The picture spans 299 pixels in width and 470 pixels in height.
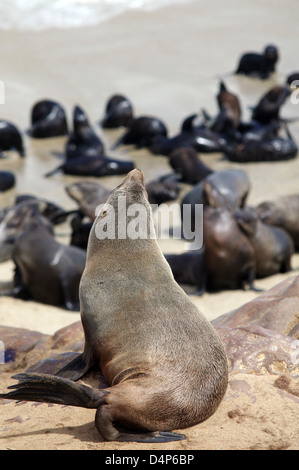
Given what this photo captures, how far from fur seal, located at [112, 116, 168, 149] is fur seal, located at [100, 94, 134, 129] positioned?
646mm

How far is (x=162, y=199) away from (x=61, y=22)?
12.4 meters

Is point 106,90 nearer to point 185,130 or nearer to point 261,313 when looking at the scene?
point 185,130

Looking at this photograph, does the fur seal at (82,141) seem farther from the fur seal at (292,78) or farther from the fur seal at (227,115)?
the fur seal at (292,78)

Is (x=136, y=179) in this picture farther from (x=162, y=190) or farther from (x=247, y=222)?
(x=162, y=190)

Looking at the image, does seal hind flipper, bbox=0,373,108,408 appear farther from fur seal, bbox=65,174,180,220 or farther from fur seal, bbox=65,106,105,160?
fur seal, bbox=65,106,105,160

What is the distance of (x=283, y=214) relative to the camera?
32.4ft

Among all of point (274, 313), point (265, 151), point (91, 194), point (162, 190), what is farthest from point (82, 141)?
point (274, 313)

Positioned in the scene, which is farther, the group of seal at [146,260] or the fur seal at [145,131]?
the fur seal at [145,131]

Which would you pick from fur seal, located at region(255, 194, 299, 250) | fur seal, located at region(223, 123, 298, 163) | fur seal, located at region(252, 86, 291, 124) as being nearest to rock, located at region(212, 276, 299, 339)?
fur seal, located at region(255, 194, 299, 250)

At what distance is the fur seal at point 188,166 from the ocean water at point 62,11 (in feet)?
34.0

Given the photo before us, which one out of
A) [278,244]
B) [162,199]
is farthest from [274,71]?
[278,244]

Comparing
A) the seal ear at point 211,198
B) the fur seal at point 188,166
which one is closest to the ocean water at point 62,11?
the fur seal at point 188,166

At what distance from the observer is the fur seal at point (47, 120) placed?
14320mm

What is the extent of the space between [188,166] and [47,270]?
16.4ft
